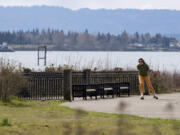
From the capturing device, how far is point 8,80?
19.8 meters

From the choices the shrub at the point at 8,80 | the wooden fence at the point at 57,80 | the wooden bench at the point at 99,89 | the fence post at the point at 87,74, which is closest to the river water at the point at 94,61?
the shrub at the point at 8,80

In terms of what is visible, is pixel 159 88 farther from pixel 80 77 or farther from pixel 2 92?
pixel 2 92

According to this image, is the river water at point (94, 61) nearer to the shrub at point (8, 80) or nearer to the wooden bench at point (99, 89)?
the shrub at point (8, 80)

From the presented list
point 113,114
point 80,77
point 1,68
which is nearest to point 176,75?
point 80,77

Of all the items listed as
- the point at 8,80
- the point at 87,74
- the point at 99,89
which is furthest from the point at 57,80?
the point at 8,80

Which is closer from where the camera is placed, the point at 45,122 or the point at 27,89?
the point at 45,122

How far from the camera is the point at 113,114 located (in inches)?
600

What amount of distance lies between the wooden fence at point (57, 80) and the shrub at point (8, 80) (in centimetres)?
223

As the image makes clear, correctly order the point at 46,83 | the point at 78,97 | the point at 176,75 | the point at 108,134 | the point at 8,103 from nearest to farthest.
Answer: the point at 108,134 → the point at 8,103 → the point at 78,97 → the point at 46,83 → the point at 176,75

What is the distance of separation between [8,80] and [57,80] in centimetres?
515

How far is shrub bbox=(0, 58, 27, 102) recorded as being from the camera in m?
19.5

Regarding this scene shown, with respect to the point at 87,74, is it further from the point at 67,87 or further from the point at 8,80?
the point at 8,80

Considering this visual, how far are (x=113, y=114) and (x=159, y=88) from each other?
12451 millimetres

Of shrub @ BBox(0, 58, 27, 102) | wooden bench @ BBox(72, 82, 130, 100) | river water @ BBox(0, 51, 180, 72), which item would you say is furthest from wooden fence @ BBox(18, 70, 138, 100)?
shrub @ BBox(0, 58, 27, 102)
